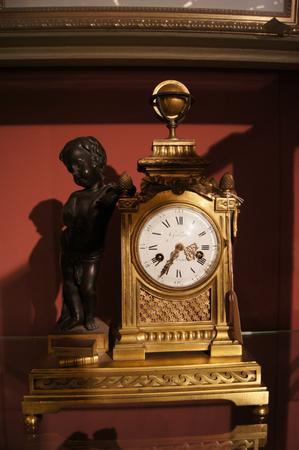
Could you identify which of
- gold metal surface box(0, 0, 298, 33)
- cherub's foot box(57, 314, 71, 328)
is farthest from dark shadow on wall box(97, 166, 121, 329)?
gold metal surface box(0, 0, 298, 33)

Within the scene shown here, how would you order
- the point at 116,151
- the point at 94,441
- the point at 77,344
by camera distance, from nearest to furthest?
1. the point at 94,441
2. the point at 77,344
3. the point at 116,151

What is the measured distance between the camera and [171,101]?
0.82 meters

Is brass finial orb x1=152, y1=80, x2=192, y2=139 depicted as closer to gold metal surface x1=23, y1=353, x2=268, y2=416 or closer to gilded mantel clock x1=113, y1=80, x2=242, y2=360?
gilded mantel clock x1=113, y1=80, x2=242, y2=360

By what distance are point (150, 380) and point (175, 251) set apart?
0.24 meters

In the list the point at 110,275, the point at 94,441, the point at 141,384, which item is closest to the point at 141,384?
the point at 141,384

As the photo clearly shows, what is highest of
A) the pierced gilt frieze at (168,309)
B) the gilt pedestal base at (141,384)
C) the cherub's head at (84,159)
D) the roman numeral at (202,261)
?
the cherub's head at (84,159)

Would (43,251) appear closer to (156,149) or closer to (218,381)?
(156,149)

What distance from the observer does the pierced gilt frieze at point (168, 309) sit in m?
0.83

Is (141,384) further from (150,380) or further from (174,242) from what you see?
(174,242)

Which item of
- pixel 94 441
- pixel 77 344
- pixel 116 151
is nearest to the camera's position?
pixel 94 441

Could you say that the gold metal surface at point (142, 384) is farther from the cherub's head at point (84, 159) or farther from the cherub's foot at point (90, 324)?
the cherub's head at point (84, 159)

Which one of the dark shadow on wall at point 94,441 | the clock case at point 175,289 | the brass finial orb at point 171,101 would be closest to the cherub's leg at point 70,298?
the clock case at point 175,289

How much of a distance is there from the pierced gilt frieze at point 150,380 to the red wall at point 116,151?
0.32 meters

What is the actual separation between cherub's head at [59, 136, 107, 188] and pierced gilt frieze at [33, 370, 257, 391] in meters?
0.37
